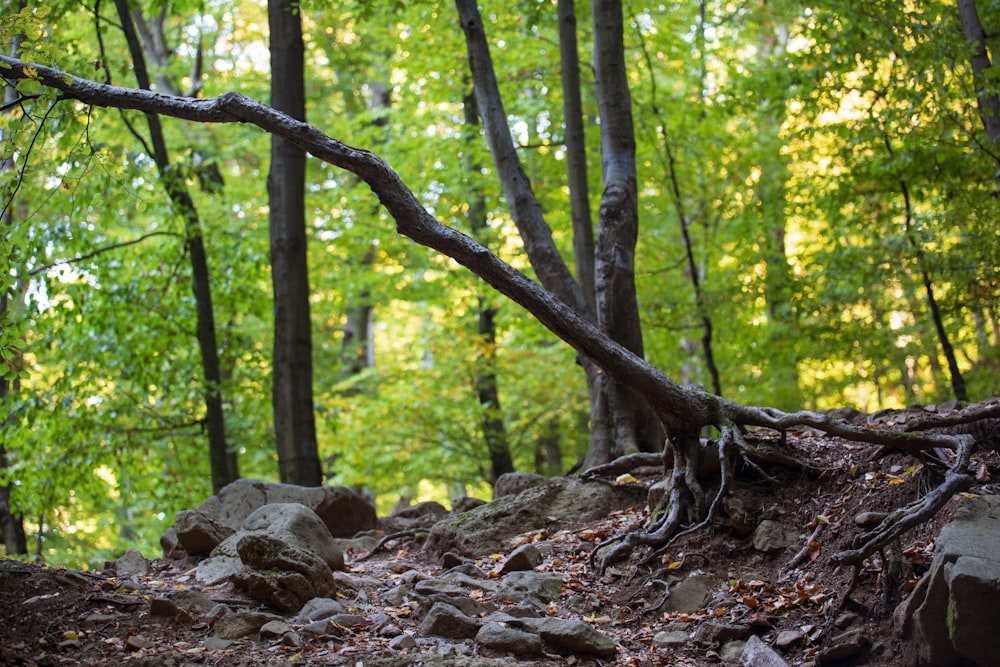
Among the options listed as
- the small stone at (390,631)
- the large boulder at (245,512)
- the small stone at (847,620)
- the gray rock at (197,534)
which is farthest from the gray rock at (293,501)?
the small stone at (847,620)

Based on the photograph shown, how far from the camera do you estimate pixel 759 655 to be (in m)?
4.09

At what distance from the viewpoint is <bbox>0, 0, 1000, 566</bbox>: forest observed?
750 cm

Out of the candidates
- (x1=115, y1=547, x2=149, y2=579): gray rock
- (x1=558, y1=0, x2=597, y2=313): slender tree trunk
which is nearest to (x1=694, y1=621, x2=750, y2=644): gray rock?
(x1=115, y1=547, x2=149, y2=579): gray rock

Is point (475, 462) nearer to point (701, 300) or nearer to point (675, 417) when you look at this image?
point (701, 300)

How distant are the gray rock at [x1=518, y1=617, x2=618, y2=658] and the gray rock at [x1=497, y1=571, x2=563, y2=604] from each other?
709mm

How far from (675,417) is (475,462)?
9.19 metres

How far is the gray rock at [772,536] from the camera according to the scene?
5.06 m

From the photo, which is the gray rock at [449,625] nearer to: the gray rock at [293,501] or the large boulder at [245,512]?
the large boulder at [245,512]

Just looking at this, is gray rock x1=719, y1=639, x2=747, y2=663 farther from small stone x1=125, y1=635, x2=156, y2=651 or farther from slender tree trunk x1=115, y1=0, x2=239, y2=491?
slender tree trunk x1=115, y1=0, x2=239, y2=491

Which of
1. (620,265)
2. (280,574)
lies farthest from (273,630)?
(620,265)

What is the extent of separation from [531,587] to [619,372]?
150 cm

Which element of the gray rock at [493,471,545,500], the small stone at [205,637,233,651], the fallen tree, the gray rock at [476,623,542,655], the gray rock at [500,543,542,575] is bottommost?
the gray rock at [476,623,542,655]

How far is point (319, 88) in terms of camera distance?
18578 millimetres

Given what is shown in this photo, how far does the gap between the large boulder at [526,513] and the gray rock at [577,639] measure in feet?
6.66
